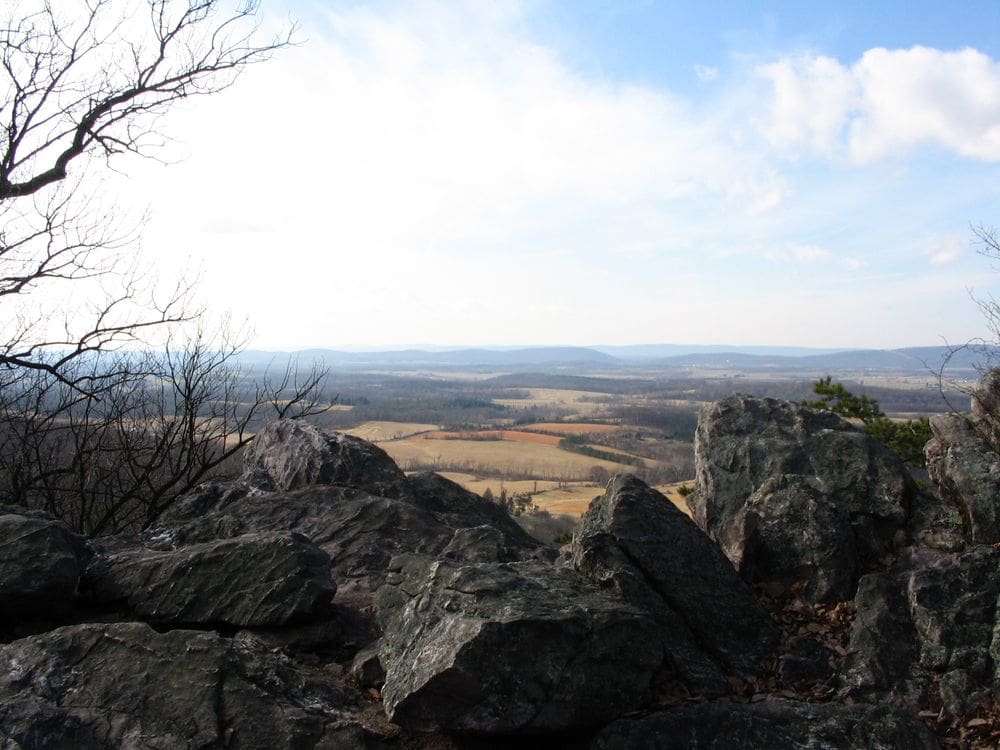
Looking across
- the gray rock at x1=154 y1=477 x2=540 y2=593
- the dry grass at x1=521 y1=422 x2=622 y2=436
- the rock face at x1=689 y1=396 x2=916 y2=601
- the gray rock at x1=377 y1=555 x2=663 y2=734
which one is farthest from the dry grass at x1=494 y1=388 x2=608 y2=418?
the gray rock at x1=377 y1=555 x2=663 y2=734

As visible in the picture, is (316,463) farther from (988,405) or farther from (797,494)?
(988,405)

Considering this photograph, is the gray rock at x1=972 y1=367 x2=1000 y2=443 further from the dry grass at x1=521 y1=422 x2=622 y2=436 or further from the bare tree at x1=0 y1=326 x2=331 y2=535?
the dry grass at x1=521 y1=422 x2=622 y2=436

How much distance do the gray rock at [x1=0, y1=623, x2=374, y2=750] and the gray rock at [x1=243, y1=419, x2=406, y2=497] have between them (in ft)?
18.7

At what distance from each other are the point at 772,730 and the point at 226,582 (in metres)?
5.78

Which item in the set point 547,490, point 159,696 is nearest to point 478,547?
point 159,696

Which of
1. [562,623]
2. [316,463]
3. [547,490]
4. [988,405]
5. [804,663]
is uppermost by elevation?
[988,405]

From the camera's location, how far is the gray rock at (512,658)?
541 centimetres

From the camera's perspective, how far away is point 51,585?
7.54 metres

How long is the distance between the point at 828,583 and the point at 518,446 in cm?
8217

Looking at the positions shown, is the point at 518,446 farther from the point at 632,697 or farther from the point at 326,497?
the point at 632,697

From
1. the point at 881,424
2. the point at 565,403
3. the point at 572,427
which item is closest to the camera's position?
the point at 881,424

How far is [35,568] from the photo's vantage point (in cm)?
752

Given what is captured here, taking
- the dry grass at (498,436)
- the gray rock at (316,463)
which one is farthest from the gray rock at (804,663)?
the dry grass at (498,436)

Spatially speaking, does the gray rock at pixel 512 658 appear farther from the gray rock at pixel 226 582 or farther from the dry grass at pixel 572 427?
the dry grass at pixel 572 427
